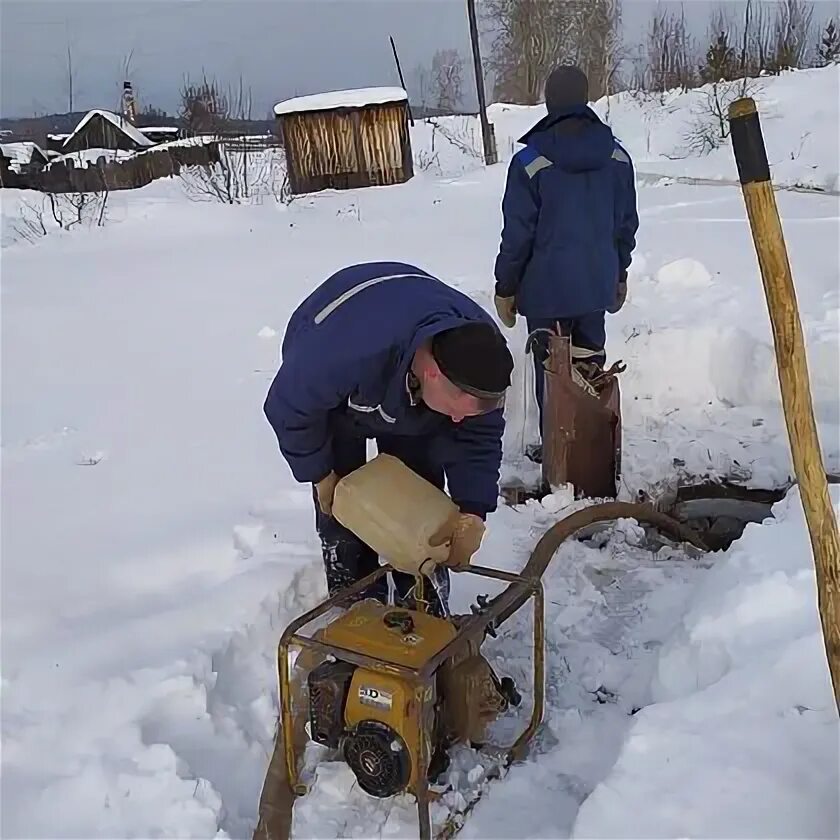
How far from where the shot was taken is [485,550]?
3350 millimetres

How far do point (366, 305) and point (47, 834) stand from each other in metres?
1.42

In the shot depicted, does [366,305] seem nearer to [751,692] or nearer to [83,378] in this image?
[751,692]

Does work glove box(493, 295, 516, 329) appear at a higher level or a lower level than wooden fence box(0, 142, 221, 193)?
lower

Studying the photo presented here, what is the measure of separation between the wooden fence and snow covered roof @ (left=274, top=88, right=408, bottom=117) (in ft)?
4.30

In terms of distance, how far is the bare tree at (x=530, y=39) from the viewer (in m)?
20.8

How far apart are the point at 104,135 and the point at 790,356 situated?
24.7 metres

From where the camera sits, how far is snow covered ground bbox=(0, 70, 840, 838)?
6.71ft

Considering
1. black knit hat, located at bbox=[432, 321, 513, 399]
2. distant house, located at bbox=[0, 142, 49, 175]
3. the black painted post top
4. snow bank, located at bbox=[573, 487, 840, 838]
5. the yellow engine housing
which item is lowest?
snow bank, located at bbox=[573, 487, 840, 838]

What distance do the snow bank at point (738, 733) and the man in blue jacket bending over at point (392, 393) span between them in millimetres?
668

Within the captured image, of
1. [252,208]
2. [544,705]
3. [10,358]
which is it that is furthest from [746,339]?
[252,208]

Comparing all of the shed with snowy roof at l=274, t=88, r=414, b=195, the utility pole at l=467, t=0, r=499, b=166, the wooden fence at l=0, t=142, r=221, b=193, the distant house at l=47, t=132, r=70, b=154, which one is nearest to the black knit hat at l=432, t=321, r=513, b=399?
the shed with snowy roof at l=274, t=88, r=414, b=195

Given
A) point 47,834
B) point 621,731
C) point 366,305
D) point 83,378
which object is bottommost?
point 621,731

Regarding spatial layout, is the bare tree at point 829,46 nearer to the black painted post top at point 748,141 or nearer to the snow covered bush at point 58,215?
the snow covered bush at point 58,215

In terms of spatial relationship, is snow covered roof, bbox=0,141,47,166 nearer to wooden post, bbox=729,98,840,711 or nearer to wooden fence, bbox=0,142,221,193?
wooden fence, bbox=0,142,221,193
